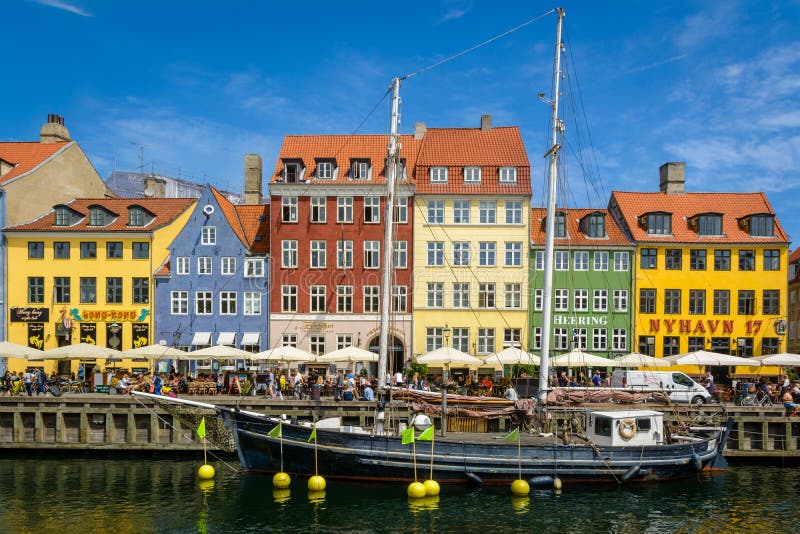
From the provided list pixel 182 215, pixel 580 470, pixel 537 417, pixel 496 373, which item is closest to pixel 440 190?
pixel 496 373

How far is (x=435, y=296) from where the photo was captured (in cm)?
4762

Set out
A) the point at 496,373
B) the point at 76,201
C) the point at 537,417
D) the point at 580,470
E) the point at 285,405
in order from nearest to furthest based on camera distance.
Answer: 1. the point at 580,470
2. the point at 537,417
3. the point at 285,405
4. the point at 496,373
5. the point at 76,201

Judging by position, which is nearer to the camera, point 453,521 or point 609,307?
point 453,521

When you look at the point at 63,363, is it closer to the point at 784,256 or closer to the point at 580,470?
the point at 580,470

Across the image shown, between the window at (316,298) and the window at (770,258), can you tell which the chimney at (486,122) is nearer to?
the window at (316,298)

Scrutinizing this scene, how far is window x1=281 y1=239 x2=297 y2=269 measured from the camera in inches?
1876

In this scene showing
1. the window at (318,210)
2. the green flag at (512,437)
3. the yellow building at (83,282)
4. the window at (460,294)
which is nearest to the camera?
the green flag at (512,437)

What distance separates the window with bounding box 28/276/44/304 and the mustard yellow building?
39575 millimetres

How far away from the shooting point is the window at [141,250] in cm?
4766

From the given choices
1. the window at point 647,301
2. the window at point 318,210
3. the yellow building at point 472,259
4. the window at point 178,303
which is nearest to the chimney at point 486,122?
the yellow building at point 472,259

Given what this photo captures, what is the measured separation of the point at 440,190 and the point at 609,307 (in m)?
13.8

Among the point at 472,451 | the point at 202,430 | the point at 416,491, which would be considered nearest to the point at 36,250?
the point at 202,430

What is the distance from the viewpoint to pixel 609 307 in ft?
157

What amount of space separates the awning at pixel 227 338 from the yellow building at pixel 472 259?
11908 mm
